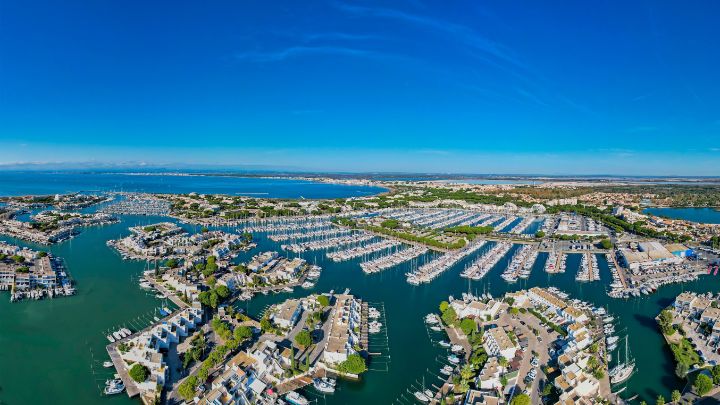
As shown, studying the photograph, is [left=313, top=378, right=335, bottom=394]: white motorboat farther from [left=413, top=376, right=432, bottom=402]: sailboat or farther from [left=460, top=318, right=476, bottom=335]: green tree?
[left=460, top=318, right=476, bottom=335]: green tree

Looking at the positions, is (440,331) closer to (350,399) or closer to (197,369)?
(350,399)

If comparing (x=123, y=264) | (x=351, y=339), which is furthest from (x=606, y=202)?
(x=123, y=264)

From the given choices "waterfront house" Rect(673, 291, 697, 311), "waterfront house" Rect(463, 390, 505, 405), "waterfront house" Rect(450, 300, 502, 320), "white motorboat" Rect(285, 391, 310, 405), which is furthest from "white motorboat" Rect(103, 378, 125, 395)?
"waterfront house" Rect(673, 291, 697, 311)

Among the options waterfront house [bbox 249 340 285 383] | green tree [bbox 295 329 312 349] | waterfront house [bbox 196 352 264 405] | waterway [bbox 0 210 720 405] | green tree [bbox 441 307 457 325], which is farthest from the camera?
green tree [bbox 441 307 457 325]

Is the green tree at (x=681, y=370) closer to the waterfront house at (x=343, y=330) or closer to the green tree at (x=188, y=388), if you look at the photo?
the waterfront house at (x=343, y=330)

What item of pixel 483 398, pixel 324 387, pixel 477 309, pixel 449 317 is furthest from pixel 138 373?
pixel 477 309

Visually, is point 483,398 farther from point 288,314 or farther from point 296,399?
→ point 288,314
